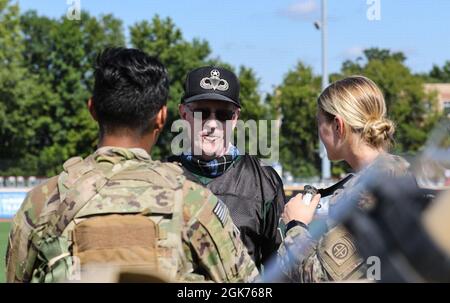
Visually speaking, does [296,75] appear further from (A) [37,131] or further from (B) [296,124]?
(A) [37,131]

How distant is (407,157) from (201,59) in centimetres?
5064

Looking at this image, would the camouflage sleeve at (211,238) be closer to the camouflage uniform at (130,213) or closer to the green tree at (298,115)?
the camouflage uniform at (130,213)

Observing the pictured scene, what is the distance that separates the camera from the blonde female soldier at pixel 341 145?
7.86ft

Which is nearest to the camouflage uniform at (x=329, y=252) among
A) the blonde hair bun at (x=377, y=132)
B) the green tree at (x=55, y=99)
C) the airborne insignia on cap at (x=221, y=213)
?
the blonde hair bun at (x=377, y=132)

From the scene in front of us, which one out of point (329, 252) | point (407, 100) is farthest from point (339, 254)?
point (407, 100)

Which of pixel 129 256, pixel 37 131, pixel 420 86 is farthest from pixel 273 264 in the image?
pixel 420 86

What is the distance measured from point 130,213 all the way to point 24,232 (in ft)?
1.19

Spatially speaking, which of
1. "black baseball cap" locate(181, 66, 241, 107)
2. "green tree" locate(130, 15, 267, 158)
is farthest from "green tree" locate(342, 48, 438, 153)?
"black baseball cap" locate(181, 66, 241, 107)

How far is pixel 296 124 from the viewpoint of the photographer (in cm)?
5375

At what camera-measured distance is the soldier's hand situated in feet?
8.54

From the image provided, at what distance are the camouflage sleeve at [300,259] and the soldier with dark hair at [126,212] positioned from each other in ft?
0.49

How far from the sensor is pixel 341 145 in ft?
9.15

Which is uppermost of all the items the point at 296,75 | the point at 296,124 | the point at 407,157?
the point at 407,157

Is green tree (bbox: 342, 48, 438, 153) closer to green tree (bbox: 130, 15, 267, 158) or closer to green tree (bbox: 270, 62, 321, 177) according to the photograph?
green tree (bbox: 270, 62, 321, 177)
